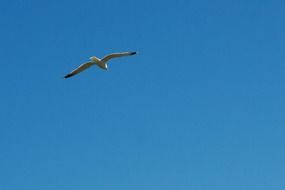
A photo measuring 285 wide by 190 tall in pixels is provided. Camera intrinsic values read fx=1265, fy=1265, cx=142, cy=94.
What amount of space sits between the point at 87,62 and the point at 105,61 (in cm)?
239

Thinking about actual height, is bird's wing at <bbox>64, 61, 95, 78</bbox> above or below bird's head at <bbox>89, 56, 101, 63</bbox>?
above

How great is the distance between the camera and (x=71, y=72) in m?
142

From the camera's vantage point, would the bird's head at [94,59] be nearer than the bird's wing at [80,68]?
Yes

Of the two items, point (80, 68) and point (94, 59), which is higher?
point (80, 68)

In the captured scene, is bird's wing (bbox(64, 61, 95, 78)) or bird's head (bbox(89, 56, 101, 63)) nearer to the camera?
bird's head (bbox(89, 56, 101, 63))

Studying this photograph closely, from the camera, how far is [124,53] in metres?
138

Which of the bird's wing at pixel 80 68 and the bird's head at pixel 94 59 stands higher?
the bird's wing at pixel 80 68

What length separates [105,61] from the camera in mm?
139375

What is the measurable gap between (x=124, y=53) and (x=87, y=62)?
5.28 meters

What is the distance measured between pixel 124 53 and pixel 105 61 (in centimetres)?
295

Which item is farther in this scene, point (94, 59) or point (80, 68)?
point (80, 68)

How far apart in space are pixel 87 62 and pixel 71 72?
8.62 feet
